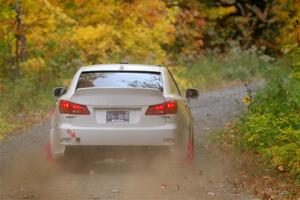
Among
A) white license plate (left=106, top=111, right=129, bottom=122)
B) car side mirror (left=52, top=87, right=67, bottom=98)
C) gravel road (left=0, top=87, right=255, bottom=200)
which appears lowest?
gravel road (left=0, top=87, right=255, bottom=200)

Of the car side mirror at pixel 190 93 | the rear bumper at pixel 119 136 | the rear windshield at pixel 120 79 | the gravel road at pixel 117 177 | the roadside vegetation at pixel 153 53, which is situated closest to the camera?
the gravel road at pixel 117 177

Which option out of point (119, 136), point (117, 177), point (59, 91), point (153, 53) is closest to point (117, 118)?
point (119, 136)

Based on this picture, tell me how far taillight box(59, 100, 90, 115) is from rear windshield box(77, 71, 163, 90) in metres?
0.51

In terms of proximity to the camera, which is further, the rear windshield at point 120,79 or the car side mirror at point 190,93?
the car side mirror at point 190,93

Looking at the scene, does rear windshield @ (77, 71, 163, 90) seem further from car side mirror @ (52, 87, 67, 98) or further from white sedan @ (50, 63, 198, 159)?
car side mirror @ (52, 87, 67, 98)

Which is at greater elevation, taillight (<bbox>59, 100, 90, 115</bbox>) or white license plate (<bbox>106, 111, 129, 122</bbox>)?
taillight (<bbox>59, 100, 90, 115</bbox>)

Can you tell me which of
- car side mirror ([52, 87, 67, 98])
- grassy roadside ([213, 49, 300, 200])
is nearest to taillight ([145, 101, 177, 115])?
grassy roadside ([213, 49, 300, 200])

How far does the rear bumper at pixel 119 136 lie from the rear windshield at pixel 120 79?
29.7 inches

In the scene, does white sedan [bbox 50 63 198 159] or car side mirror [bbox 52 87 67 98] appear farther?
car side mirror [bbox 52 87 67 98]

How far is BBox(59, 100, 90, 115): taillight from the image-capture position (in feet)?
33.0

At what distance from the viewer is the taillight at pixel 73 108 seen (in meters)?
10.0

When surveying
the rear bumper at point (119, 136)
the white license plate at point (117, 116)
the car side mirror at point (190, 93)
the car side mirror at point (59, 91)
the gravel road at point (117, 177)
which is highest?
the car side mirror at point (59, 91)

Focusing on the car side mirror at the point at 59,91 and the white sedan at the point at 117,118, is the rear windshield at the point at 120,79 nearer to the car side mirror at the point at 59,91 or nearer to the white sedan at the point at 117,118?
the white sedan at the point at 117,118

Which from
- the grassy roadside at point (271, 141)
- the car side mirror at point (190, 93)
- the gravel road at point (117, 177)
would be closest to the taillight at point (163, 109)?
the gravel road at point (117, 177)
